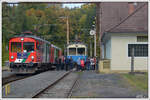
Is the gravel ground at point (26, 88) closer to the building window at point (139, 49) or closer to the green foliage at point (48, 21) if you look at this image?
the building window at point (139, 49)

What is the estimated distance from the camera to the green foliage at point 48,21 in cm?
4247

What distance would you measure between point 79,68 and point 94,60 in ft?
5.40

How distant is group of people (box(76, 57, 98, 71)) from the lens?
92.8 ft

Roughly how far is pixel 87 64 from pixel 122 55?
7.12 metres

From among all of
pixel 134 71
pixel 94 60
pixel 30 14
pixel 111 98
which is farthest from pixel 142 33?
pixel 30 14

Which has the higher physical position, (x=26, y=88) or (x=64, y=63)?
(x=64, y=63)

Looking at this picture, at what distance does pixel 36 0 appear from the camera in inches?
704

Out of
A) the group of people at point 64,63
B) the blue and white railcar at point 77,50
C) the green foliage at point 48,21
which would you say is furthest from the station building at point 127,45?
the green foliage at point 48,21

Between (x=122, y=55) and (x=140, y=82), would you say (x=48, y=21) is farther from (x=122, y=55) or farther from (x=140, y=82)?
(x=140, y=82)

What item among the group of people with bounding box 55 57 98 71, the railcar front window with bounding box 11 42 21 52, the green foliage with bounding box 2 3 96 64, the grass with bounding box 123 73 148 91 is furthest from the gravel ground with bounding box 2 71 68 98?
the green foliage with bounding box 2 3 96 64

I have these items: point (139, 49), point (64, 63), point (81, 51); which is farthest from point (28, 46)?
point (81, 51)

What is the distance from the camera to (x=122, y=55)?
23.1 metres

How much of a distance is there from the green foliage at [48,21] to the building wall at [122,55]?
1523 centimetres

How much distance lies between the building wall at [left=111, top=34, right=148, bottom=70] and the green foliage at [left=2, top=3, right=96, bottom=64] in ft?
50.0
